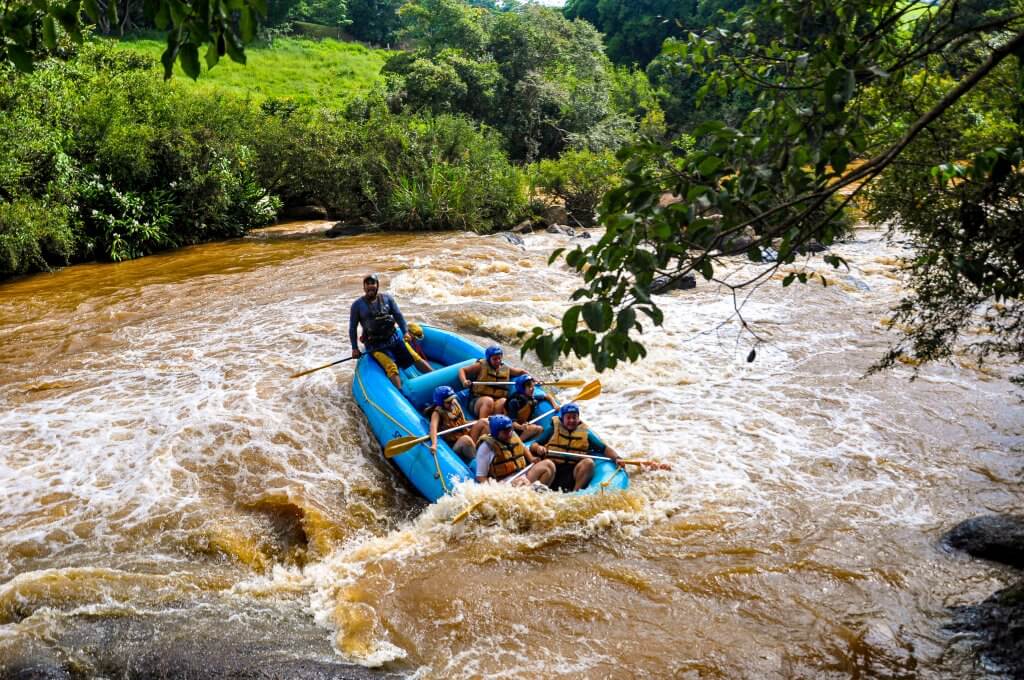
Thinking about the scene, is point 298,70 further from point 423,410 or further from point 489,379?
point 423,410

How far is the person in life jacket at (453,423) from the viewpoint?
6.34m

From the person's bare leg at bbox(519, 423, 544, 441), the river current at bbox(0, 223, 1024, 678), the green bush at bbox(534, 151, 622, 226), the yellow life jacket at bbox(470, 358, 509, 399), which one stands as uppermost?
the green bush at bbox(534, 151, 622, 226)

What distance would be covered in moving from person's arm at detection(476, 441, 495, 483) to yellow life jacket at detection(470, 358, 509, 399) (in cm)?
125

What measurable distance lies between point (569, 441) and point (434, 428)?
3.68ft

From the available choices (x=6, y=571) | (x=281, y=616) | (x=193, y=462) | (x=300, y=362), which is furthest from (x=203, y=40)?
(x=300, y=362)

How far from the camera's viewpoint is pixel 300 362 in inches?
335

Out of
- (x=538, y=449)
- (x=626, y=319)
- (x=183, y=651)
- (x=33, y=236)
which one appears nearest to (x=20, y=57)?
(x=626, y=319)

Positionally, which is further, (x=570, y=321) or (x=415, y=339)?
(x=415, y=339)

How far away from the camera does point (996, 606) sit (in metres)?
4.28

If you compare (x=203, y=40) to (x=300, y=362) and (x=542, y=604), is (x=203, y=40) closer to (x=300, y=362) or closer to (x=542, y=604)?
(x=542, y=604)

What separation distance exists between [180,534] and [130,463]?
1217mm

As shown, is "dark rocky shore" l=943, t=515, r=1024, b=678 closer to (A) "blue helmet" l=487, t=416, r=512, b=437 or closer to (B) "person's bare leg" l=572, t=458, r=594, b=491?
(B) "person's bare leg" l=572, t=458, r=594, b=491

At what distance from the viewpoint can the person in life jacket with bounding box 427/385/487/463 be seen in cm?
634

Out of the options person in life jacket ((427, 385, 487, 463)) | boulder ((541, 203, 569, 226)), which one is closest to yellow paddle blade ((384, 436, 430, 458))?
person in life jacket ((427, 385, 487, 463))
